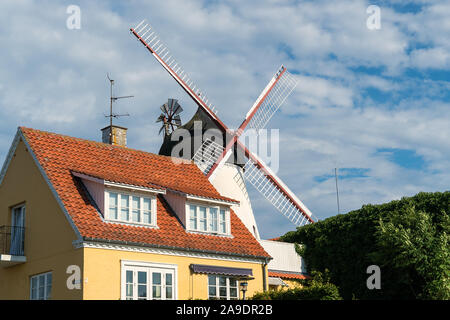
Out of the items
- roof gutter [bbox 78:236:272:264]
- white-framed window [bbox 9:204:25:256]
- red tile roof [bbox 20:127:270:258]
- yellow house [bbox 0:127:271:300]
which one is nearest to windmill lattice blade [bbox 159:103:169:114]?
red tile roof [bbox 20:127:270:258]

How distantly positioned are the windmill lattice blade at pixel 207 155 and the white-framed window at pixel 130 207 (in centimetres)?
858

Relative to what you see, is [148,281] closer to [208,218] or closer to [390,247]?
[208,218]

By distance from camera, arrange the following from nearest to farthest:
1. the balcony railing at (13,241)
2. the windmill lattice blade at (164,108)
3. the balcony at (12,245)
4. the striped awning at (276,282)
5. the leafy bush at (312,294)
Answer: the leafy bush at (312,294) → the balcony at (12,245) → the balcony railing at (13,241) → the striped awning at (276,282) → the windmill lattice blade at (164,108)

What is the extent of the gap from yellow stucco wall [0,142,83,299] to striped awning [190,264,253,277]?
5.10 m

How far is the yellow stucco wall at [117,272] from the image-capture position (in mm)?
21859

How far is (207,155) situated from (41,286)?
1376 centimetres

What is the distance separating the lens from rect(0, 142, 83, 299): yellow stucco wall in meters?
22.6

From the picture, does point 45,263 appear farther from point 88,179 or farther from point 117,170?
point 117,170

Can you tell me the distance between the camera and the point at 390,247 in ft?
93.1

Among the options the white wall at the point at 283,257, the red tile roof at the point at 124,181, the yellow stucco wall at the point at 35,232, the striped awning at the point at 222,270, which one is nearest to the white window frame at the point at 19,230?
the yellow stucco wall at the point at 35,232

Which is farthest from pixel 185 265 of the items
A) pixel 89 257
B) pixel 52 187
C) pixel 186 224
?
pixel 52 187

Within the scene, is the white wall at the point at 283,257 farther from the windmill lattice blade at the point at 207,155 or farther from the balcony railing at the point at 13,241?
the balcony railing at the point at 13,241

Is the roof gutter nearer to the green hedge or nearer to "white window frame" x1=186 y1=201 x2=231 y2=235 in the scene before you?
"white window frame" x1=186 y1=201 x2=231 y2=235
